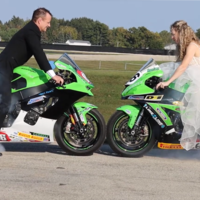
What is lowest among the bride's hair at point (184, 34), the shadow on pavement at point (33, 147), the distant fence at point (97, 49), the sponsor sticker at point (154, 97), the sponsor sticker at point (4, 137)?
the shadow on pavement at point (33, 147)

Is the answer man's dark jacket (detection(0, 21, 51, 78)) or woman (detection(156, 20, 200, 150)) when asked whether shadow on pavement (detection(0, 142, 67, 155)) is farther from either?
woman (detection(156, 20, 200, 150))

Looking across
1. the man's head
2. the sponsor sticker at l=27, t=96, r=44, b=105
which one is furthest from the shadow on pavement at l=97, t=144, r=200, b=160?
the man's head

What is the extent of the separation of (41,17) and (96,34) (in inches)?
4735

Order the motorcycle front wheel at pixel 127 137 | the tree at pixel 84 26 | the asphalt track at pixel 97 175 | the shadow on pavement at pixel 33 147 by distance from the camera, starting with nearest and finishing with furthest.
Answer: the asphalt track at pixel 97 175, the motorcycle front wheel at pixel 127 137, the shadow on pavement at pixel 33 147, the tree at pixel 84 26

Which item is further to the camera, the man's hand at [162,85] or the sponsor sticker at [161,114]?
the sponsor sticker at [161,114]

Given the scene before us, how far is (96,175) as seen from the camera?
5887 mm

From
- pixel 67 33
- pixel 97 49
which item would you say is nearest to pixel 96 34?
pixel 67 33

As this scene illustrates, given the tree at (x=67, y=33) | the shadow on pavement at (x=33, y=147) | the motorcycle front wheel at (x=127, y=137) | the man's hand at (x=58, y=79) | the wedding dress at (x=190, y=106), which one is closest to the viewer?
the man's hand at (x=58, y=79)

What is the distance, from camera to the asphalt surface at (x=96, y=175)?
200 inches

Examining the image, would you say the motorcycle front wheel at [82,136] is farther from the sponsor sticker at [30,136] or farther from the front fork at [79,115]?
the sponsor sticker at [30,136]

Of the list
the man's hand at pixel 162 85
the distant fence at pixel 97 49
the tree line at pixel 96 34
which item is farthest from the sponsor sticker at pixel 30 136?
the tree line at pixel 96 34

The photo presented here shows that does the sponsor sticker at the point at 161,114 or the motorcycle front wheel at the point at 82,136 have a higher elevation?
the sponsor sticker at the point at 161,114

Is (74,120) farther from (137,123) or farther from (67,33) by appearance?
(67,33)

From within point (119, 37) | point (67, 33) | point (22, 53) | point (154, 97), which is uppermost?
point (67, 33)
